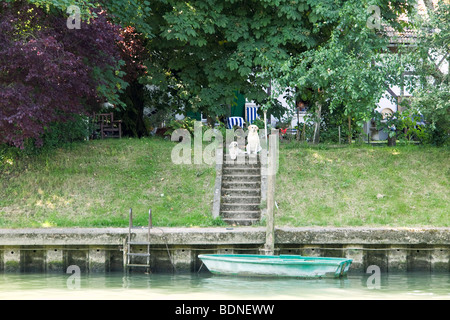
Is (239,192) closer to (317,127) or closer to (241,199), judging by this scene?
(241,199)

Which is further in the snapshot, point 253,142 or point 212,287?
point 253,142

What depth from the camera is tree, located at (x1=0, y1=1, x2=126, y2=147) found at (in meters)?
18.2

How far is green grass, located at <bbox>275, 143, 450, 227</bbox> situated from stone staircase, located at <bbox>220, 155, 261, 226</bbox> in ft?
2.14

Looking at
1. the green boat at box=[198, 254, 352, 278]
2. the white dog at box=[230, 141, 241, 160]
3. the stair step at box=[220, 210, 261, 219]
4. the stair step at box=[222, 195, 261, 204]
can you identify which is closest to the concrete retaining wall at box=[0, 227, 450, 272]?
the green boat at box=[198, 254, 352, 278]

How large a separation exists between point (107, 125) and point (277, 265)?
431 inches

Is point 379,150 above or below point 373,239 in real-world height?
above

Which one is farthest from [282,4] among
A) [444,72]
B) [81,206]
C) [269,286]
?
[269,286]

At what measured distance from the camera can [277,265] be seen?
53.4 ft

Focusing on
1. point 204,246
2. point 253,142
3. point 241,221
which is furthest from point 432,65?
point 204,246

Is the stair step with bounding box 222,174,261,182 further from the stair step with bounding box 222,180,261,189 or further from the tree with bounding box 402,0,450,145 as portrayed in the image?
the tree with bounding box 402,0,450,145

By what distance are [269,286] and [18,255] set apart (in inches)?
244

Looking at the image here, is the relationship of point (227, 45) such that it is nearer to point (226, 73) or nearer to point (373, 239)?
point (226, 73)

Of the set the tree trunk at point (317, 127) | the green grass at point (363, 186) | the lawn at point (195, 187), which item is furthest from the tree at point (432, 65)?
the tree trunk at point (317, 127)

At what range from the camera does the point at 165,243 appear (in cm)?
1703
